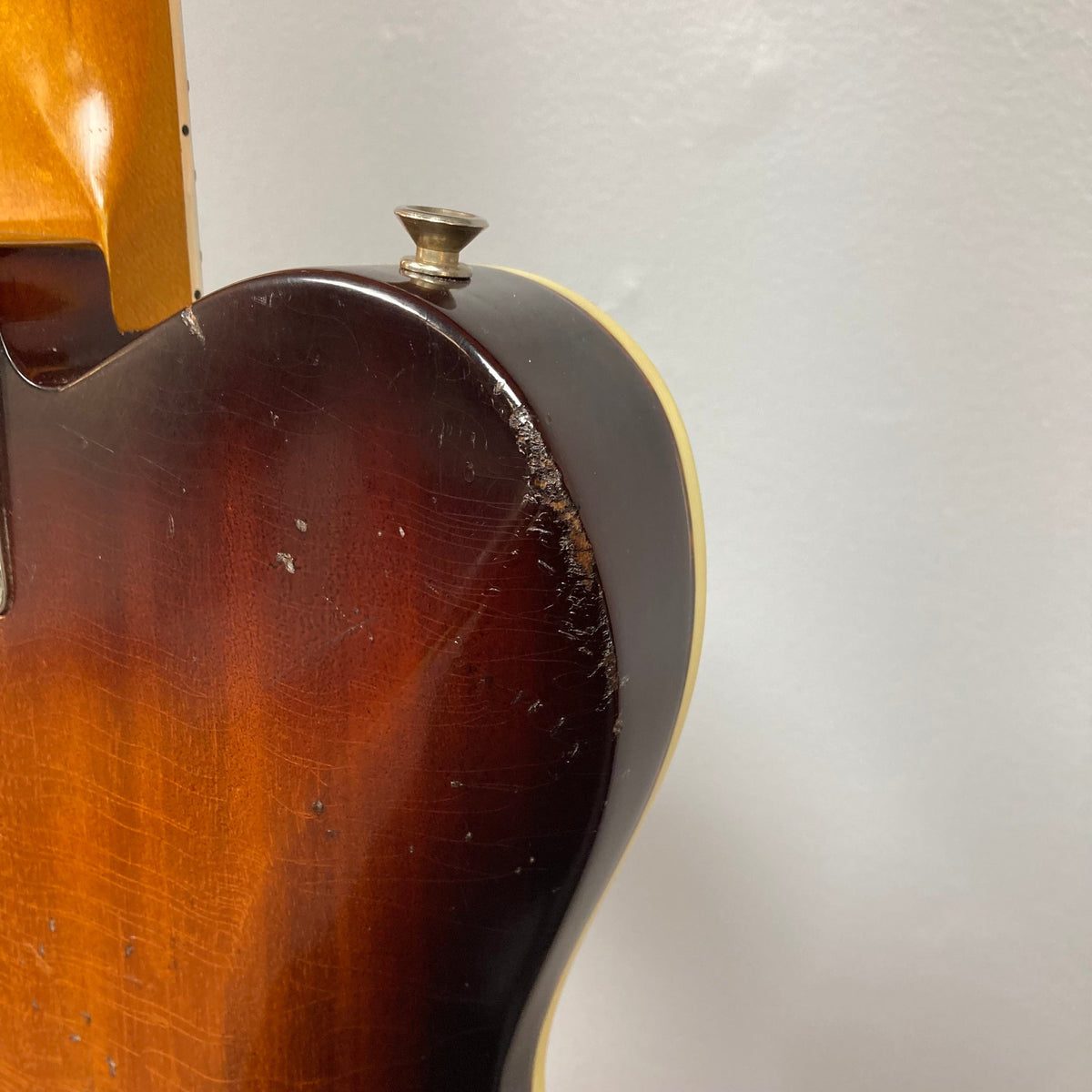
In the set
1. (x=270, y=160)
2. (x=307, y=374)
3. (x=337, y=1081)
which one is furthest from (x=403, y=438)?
(x=270, y=160)

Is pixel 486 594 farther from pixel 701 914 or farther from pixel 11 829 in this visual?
pixel 701 914

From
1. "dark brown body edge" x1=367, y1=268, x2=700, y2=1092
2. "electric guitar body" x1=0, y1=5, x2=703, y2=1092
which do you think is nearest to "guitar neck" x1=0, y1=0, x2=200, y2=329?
"electric guitar body" x1=0, y1=5, x2=703, y2=1092

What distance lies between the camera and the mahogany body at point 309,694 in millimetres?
326

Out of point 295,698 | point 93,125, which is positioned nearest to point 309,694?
point 295,698

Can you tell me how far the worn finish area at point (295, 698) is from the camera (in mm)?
326

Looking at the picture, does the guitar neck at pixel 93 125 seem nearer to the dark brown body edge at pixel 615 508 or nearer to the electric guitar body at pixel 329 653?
the electric guitar body at pixel 329 653

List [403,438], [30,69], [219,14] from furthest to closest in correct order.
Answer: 1. [219,14]
2. [30,69]
3. [403,438]

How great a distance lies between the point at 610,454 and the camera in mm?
339

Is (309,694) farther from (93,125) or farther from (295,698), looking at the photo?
(93,125)

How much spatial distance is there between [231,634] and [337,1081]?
0.14 meters

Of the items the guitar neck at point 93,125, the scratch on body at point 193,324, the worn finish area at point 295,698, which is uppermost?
the guitar neck at point 93,125

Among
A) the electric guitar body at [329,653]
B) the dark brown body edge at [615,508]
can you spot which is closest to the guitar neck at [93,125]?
the electric guitar body at [329,653]

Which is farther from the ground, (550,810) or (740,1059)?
(550,810)

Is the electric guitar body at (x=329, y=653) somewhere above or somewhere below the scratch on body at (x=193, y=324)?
below
